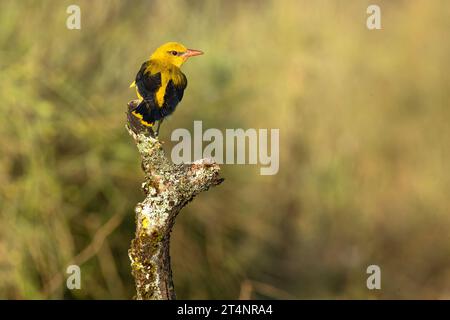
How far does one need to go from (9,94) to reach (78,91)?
35 cm

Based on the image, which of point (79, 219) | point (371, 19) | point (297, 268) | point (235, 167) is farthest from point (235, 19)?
point (79, 219)

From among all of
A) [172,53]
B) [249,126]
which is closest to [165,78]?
[172,53]

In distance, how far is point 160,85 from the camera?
1510 millimetres

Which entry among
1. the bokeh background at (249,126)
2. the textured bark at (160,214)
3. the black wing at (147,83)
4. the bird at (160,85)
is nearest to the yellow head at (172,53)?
the bird at (160,85)

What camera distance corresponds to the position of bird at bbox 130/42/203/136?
131 cm

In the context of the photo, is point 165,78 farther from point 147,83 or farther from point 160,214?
point 160,214

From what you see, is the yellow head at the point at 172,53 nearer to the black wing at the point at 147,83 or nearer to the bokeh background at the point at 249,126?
the black wing at the point at 147,83

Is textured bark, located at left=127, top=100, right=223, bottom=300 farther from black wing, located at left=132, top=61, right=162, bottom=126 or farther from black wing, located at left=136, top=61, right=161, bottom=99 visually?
black wing, located at left=136, top=61, right=161, bottom=99

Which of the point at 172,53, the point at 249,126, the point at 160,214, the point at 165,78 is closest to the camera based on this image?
the point at 160,214

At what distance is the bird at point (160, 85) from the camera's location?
1311 millimetres

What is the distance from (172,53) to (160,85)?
0.23 m

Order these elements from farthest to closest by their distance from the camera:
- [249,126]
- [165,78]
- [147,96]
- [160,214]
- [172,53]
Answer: [249,126] < [172,53] < [165,78] < [147,96] < [160,214]

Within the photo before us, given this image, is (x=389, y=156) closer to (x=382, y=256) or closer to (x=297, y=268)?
(x=382, y=256)

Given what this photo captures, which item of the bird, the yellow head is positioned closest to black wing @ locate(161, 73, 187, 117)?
the bird
